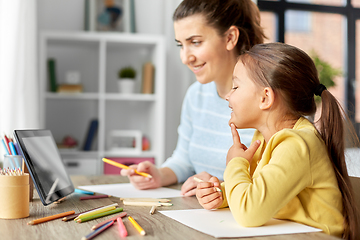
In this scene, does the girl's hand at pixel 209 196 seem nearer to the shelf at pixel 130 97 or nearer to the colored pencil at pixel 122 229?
the colored pencil at pixel 122 229

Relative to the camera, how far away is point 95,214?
0.78 m

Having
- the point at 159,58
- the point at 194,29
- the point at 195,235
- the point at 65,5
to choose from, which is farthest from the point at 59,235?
the point at 65,5

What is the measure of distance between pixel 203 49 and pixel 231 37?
0.11 m

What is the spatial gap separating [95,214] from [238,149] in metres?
0.37

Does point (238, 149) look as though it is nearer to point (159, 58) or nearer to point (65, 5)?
point (159, 58)

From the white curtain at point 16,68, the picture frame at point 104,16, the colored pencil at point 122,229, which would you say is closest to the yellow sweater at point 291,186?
the colored pencil at point 122,229

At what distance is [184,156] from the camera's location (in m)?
1.54

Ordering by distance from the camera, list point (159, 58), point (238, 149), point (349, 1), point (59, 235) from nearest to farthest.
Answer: point (59, 235) → point (238, 149) → point (159, 58) → point (349, 1)

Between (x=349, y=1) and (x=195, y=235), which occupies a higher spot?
(x=349, y=1)

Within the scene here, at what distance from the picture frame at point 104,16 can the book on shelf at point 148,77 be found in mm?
366

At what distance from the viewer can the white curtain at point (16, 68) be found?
1993 millimetres

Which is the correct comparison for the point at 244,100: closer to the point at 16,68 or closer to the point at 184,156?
the point at 184,156

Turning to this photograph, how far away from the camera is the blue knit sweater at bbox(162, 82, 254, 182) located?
1387 millimetres

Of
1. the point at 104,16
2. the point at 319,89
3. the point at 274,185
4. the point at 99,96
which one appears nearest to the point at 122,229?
the point at 274,185
